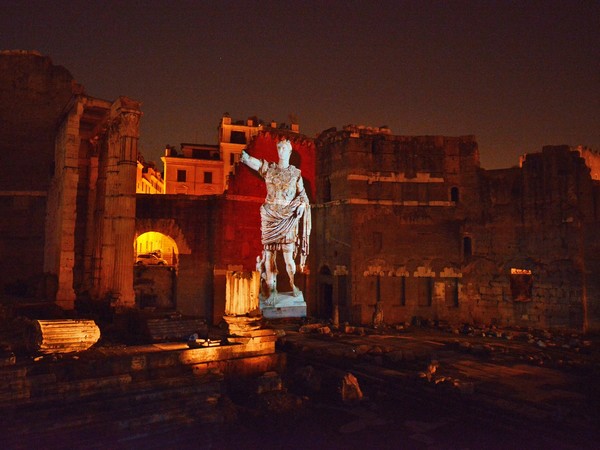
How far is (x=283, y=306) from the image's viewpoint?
17.8 m

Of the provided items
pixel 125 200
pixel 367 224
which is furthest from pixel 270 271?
pixel 125 200

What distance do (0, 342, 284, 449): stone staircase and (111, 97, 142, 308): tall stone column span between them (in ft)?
13.6

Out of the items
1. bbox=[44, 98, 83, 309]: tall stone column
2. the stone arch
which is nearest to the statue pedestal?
the stone arch

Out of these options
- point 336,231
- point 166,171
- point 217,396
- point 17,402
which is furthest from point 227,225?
point 166,171

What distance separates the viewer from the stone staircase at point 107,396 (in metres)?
6.86

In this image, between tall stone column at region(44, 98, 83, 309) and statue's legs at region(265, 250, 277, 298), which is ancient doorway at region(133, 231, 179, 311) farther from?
tall stone column at region(44, 98, 83, 309)

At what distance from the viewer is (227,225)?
20906 mm

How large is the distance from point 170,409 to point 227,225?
524 inches

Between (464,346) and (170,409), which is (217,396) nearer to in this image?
(170,409)

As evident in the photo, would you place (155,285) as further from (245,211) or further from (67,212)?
(67,212)

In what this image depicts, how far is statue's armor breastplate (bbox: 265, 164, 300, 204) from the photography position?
57.9 feet

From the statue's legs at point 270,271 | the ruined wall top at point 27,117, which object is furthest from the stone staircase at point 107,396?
the ruined wall top at point 27,117

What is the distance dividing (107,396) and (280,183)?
11107 mm

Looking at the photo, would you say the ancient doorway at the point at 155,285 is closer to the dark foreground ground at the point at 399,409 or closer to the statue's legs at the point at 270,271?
the statue's legs at the point at 270,271
